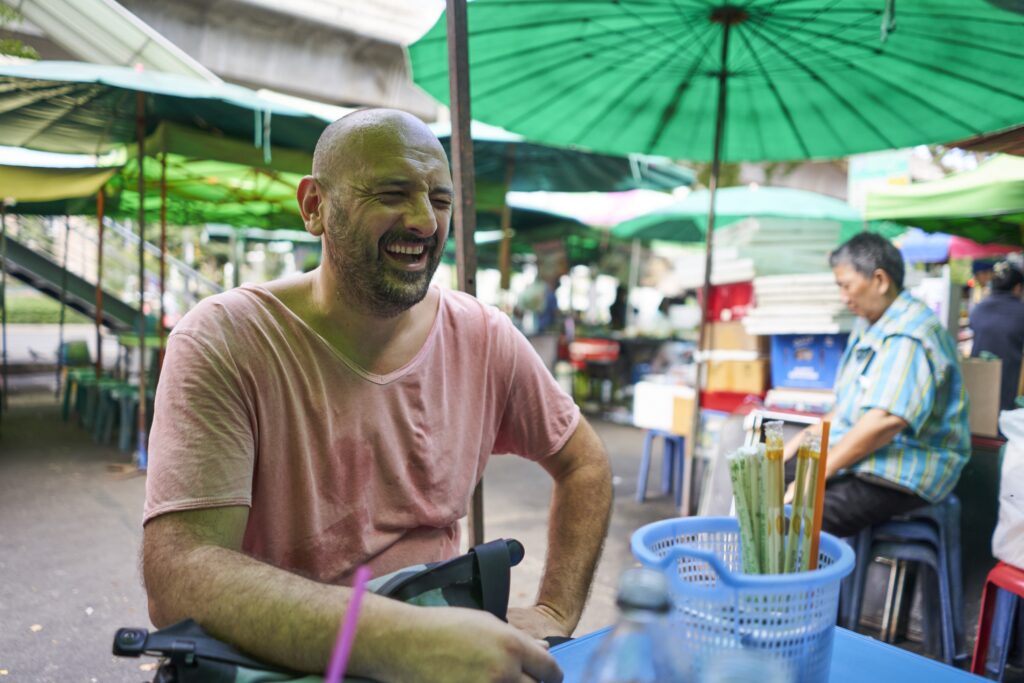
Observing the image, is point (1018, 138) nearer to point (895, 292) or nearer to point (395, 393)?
point (895, 292)

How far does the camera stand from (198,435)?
120cm

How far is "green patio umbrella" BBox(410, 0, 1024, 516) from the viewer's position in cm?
253

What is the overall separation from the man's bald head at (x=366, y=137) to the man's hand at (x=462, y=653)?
0.93 metres

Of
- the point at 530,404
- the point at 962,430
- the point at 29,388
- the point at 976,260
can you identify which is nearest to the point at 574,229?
the point at 976,260

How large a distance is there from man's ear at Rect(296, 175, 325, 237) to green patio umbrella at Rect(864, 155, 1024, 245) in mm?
4772

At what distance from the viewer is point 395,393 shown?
1473 mm

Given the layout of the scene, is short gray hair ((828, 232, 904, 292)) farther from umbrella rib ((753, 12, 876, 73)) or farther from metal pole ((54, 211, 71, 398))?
metal pole ((54, 211, 71, 398))

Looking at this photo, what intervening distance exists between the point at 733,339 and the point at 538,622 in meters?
3.58

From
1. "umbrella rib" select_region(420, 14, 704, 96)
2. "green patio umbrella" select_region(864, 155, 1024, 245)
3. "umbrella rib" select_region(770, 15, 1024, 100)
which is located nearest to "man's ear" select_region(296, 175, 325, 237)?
"umbrella rib" select_region(420, 14, 704, 96)

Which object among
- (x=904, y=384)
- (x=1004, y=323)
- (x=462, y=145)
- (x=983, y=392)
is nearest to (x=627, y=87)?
(x=462, y=145)

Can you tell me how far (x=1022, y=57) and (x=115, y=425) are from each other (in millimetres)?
7651

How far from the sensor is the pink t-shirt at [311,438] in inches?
47.9

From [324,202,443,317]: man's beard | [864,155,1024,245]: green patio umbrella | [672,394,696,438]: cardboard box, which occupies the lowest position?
[672,394,696,438]: cardboard box

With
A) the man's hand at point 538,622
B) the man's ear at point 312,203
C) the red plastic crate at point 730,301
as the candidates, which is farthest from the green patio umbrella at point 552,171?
the man's hand at point 538,622
